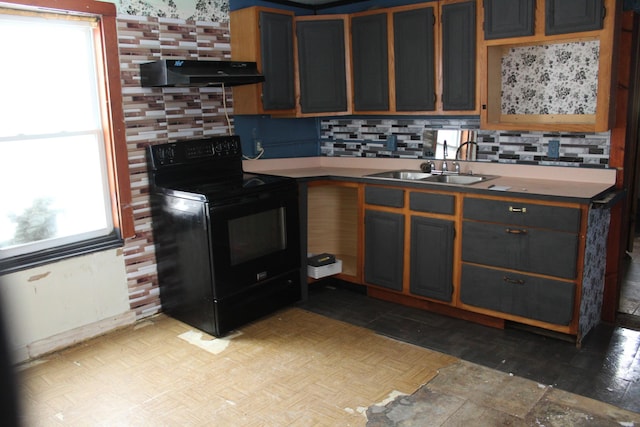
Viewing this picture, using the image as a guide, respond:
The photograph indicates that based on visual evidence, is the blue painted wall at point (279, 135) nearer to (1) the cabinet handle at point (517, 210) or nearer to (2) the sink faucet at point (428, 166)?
(2) the sink faucet at point (428, 166)

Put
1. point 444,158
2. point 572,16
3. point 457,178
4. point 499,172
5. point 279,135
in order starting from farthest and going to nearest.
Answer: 1. point 279,135
2. point 444,158
3. point 457,178
4. point 499,172
5. point 572,16

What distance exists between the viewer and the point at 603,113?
9.87ft

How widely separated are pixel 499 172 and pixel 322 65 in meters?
1.52

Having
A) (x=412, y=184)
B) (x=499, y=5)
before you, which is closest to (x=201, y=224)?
(x=412, y=184)

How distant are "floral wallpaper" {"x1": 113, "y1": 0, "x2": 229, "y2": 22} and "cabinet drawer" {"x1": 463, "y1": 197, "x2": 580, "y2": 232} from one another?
2.17 meters

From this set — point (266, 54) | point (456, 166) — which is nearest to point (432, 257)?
point (456, 166)

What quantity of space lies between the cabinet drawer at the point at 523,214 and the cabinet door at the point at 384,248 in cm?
53

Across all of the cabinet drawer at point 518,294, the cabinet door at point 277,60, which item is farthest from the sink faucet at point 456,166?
the cabinet door at point 277,60

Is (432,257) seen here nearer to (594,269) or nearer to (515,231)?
(515,231)

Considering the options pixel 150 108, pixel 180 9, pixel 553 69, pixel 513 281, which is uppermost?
pixel 180 9

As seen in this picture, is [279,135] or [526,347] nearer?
[526,347]

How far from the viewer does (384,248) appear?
12.2 feet

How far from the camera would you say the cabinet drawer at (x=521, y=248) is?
2.93 meters

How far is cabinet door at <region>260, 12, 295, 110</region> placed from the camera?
3.83 metres
